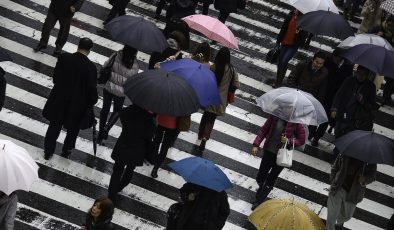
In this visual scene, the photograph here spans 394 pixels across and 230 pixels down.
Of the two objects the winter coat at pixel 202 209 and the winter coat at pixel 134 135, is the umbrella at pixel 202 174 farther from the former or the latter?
the winter coat at pixel 134 135

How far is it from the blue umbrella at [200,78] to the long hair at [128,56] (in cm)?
60

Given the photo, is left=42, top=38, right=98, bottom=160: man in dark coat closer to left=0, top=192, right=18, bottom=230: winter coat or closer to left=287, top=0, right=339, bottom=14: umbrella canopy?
left=0, top=192, right=18, bottom=230: winter coat

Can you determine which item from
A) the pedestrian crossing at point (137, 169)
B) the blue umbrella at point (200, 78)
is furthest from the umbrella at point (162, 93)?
the pedestrian crossing at point (137, 169)

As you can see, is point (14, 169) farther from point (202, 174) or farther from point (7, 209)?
point (202, 174)

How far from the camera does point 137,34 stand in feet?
36.6

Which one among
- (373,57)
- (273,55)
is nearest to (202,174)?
(373,57)

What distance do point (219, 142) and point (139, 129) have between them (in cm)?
335

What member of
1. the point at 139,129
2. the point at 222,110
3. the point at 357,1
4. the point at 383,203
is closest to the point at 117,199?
the point at 139,129

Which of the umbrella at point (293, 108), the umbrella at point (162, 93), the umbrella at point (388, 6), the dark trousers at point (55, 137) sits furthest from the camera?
the umbrella at point (388, 6)

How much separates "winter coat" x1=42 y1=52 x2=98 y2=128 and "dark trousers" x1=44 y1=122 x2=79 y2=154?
8cm

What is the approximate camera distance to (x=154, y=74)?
9.68 metres

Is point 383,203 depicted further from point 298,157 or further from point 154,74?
point 154,74

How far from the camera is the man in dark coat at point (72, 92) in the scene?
34.4ft

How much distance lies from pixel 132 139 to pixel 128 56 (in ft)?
5.52
